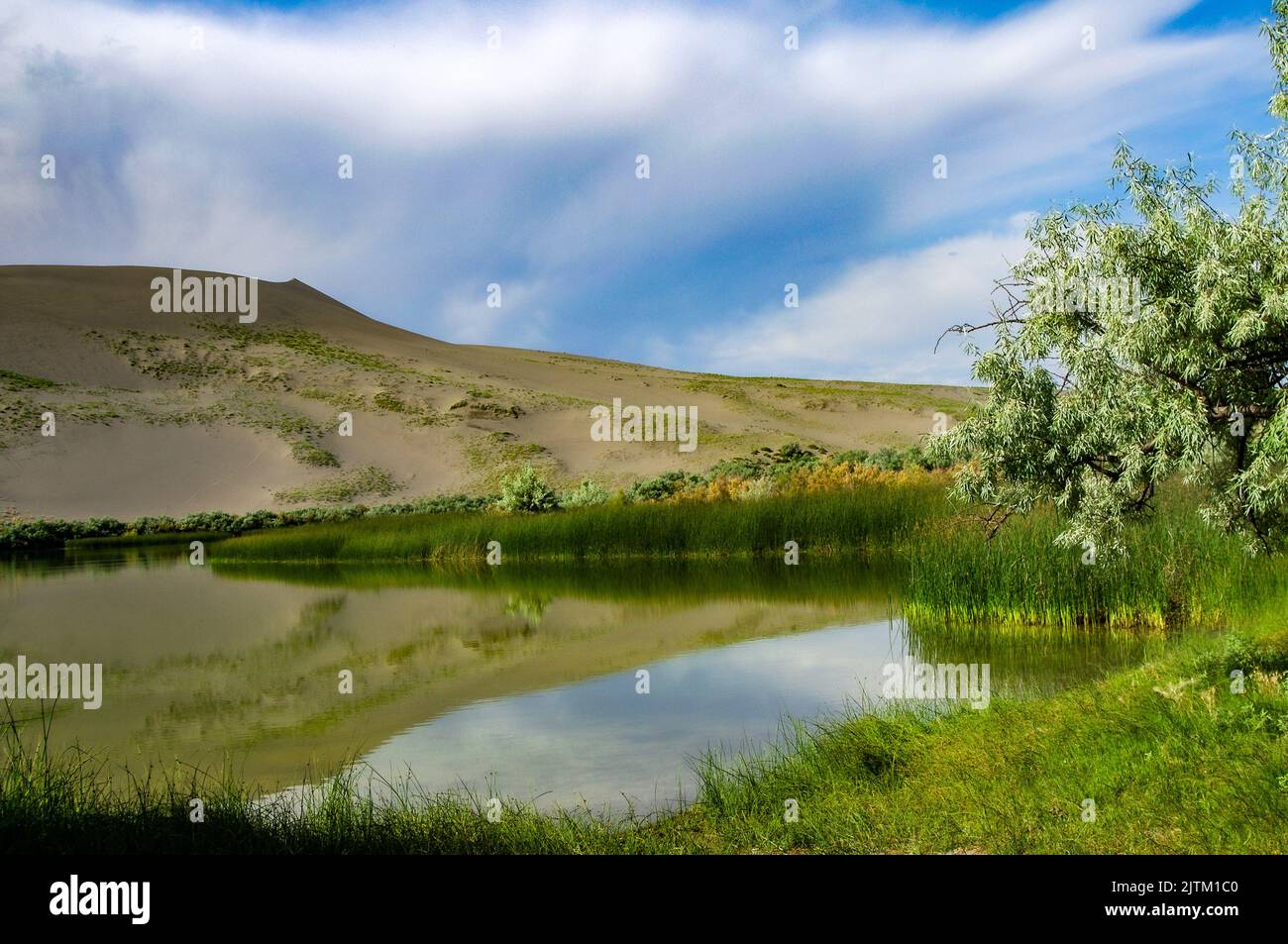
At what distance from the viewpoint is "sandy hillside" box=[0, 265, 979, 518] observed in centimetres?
5066

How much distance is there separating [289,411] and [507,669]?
184 ft

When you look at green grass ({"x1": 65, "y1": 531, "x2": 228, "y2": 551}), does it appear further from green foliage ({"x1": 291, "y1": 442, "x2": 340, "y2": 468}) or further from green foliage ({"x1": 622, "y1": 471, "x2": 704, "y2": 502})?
green foliage ({"x1": 622, "y1": 471, "x2": 704, "y2": 502})

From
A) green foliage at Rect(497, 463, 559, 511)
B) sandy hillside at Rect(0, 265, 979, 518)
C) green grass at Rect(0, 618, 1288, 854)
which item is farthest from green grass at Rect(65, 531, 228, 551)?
green grass at Rect(0, 618, 1288, 854)

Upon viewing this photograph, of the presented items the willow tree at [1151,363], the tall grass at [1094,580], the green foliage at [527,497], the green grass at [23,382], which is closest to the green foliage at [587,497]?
the green foliage at [527,497]

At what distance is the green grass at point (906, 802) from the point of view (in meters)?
4.32

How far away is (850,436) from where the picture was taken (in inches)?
2623

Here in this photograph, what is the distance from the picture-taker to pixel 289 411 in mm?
61812

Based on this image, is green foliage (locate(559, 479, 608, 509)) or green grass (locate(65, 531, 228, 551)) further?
green grass (locate(65, 531, 228, 551))

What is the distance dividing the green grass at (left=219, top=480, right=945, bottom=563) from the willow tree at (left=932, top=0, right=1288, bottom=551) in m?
13.2

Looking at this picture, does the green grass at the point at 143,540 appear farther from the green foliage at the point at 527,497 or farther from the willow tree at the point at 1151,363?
the willow tree at the point at 1151,363

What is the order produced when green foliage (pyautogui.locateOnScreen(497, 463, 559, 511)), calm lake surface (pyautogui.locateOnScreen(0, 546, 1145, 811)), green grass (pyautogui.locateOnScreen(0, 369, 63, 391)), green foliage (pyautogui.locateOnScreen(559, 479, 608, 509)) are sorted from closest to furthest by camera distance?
calm lake surface (pyautogui.locateOnScreen(0, 546, 1145, 811)) < green foliage (pyautogui.locateOnScreen(497, 463, 559, 511)) < green foliage (pyautogui.locateOnScreen(559, 479, 608, 509)) < green grass (pyautogui.locateOnScreen(0, 369, 63, 391))

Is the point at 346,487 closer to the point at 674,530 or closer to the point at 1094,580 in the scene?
the point at 674,530

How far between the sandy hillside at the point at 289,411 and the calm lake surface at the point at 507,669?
3213 cm
